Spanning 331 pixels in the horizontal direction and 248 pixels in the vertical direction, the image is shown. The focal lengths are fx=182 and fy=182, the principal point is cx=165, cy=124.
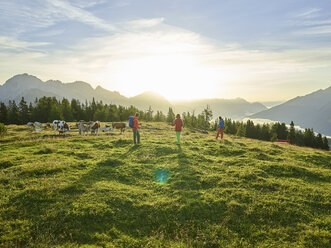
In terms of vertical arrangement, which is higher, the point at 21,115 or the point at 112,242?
the point at 21,115

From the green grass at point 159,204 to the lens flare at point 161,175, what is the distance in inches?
2.7

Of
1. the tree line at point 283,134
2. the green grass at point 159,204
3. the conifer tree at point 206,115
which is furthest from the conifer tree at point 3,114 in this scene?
the tree line at point 283,134

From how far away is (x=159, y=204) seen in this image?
8938 millimetres

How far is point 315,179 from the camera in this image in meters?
12.5

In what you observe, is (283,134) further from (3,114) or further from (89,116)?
(3,114)

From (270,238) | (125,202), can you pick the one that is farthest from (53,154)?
(270,238)

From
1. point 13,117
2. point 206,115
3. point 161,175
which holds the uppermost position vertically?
point 206,115

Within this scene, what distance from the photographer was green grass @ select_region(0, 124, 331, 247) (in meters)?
6.84

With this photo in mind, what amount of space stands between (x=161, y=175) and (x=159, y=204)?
146 inches

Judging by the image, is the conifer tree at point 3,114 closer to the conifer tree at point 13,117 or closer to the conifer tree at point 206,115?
the conifer tree at point 13,117

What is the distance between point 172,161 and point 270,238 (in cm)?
898

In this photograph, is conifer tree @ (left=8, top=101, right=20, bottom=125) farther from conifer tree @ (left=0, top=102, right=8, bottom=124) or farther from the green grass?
the green grass

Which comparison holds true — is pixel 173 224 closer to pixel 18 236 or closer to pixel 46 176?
pixel 18 236

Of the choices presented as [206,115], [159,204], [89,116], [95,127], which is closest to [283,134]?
[206,115]
